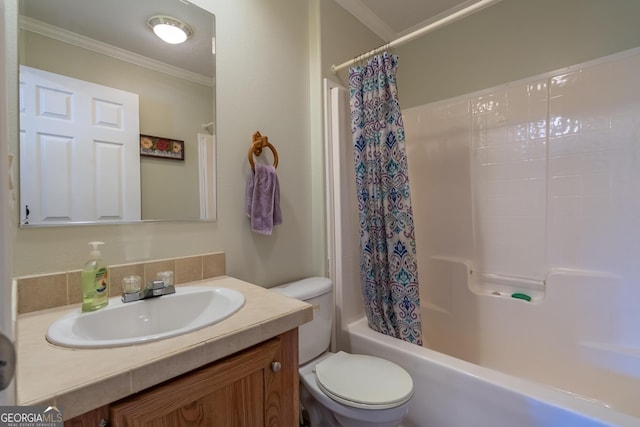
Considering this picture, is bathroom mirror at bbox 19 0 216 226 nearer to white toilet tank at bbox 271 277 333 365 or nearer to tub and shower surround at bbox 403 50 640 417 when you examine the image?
white toilet tank at bbox 271 277 333 365

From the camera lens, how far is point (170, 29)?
3.75ft

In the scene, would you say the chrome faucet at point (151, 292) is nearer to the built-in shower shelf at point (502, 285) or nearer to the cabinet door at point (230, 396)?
the cabinet door at point (230, 396)

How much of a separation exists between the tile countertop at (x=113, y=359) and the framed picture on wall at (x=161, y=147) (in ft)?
1.98

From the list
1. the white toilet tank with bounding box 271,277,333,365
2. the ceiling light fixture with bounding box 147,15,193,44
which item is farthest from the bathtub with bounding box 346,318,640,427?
the ceiling light fixture with bounding box 147,15,193,44

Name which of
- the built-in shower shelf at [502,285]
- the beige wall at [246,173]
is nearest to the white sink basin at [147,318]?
the beige wall at [246,173]

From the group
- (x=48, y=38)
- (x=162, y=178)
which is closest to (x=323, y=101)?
(x=162, y=178)

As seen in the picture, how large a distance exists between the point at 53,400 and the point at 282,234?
1097mm

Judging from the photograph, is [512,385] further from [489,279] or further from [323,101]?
[323,101]

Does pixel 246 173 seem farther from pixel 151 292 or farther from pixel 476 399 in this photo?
pixel 476 399

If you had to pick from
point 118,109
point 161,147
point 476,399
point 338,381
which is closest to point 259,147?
point 161,147

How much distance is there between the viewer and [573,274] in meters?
1.54

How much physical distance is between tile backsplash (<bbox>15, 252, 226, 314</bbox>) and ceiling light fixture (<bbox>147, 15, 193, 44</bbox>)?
0.91 metres

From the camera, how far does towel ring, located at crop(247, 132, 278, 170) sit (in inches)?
51.9

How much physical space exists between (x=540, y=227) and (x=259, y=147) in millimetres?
1708
